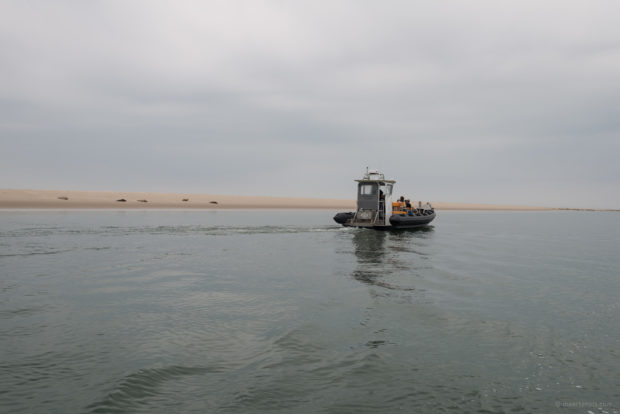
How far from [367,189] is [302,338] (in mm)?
25523

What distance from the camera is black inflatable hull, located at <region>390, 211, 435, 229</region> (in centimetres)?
3120

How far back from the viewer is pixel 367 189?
103 ft

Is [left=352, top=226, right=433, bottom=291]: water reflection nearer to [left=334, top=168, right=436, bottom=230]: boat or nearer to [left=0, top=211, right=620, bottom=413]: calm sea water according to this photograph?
[left=0, top=211, right=620, bottom=413]: calm sea water

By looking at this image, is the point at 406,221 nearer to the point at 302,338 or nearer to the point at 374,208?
the point at 374,208

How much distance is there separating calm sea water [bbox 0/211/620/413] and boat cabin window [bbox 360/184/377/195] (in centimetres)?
1726

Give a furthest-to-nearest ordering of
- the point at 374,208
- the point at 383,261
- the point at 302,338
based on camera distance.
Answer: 1. the point at 374,208
2. the point at 383,261
3. the point at 302,338

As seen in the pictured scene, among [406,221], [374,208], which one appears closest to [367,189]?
[374,208]

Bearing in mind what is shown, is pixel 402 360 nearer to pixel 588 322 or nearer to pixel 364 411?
pixel 364 411

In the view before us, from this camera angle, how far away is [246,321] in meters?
7.49

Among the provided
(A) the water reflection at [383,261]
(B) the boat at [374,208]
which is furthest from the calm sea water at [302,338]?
(B) the boat at [374,208]

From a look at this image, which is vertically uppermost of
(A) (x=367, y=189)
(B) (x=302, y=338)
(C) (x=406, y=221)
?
(A) (x=367, y=189)

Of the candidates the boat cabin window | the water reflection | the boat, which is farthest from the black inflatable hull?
the water reflection

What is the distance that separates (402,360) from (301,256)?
10.7m

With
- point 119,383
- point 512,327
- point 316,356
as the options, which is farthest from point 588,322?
point 119,383
